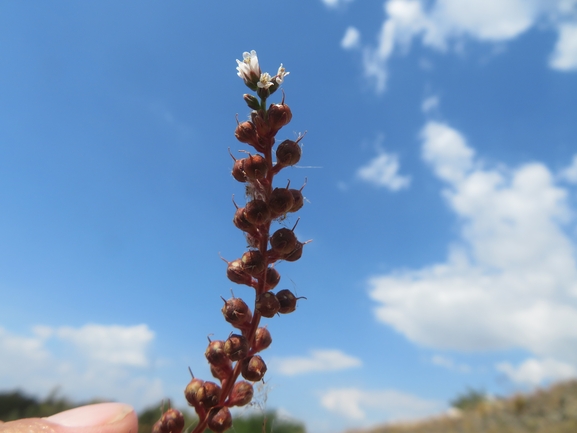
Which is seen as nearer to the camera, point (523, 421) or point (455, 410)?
point (523, 421)

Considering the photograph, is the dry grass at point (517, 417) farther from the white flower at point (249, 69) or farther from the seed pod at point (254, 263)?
the white flower at point (249, 69)

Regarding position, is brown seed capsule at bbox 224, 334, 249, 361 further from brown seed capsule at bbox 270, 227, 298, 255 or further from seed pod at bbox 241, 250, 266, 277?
brown seed capsule at bbox 270, 227, 298, 255

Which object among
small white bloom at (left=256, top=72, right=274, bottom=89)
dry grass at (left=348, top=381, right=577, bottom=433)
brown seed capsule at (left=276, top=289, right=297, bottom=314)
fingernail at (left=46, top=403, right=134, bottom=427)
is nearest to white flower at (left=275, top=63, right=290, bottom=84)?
small white bloom at (left=256, top=72, right=274, bottom=89)

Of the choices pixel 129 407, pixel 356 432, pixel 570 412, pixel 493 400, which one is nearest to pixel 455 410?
pixel 493 400

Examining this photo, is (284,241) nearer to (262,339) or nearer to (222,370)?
(262,339)

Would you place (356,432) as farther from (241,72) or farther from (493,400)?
(241,72)

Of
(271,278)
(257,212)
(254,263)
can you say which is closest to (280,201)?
(257,212)
